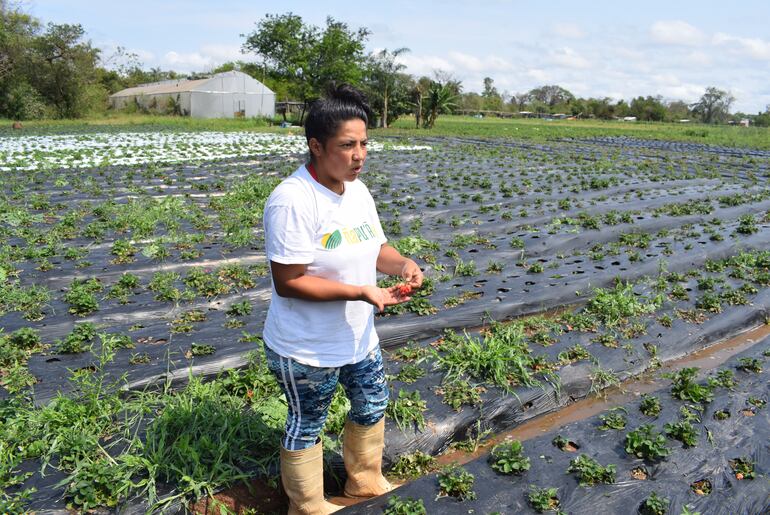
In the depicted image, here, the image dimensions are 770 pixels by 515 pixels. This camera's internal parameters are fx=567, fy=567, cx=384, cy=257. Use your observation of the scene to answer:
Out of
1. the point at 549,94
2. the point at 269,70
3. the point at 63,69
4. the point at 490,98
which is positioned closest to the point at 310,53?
the point at 269,70

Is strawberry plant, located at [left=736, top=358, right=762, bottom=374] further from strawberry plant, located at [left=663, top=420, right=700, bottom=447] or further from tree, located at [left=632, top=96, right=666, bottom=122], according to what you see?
tree, located at [left=632, top=96, right=666, bottom=122]

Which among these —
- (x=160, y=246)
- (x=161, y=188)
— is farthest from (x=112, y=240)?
(x=161, y=188)

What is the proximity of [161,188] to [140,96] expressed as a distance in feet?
135

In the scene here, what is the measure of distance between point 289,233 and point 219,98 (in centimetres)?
4333

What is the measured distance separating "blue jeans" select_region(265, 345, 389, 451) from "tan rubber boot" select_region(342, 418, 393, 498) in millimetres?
55

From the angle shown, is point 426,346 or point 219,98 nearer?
point 426,346

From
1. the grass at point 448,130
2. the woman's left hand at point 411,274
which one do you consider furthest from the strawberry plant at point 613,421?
the grass at point 448,130

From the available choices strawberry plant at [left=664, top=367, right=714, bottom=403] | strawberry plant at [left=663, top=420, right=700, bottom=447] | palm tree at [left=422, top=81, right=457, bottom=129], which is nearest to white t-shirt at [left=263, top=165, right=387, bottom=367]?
strawberry plant at [left=663, top=420, right=700, bottom=447]

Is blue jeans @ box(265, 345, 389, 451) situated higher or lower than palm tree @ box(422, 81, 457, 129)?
lower

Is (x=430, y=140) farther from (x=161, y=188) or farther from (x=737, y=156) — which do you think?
(x=161, y=188)

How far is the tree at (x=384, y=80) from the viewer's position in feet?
116

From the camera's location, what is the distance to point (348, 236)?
6.97ft

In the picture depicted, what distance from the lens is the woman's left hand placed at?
87.4 inches

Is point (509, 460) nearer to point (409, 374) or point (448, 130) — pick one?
point (409, 374)
